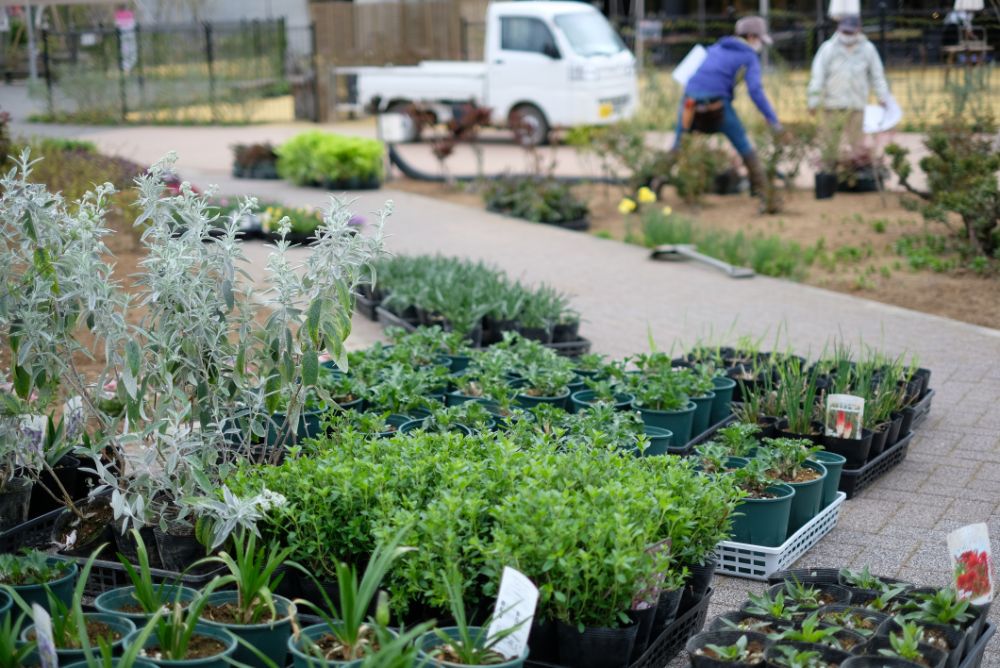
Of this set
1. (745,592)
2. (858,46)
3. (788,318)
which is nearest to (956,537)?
(745,592)

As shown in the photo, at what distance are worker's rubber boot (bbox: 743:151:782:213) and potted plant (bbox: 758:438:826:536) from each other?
7.94 meters

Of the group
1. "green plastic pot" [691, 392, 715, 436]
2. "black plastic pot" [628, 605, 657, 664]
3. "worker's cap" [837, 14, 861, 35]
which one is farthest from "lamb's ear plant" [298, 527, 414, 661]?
"worker's cap" [837, 14, 861, 35]

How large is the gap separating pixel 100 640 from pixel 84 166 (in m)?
8.70

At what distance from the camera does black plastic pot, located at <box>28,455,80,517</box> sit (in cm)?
459

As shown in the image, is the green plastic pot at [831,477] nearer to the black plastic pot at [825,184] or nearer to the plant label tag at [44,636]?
the plant label tag at [44,636]

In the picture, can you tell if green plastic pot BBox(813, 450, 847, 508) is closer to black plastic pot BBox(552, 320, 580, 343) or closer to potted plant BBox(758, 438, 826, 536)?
potted plant BBox(758, 438, 826, 536)

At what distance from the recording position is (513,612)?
3061 millimetres

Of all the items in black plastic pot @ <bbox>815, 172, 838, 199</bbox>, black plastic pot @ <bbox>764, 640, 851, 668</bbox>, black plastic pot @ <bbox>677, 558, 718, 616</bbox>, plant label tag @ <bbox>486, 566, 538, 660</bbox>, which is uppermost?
black plastic pot @ <bbox>815, 172, 838, 199</bbox>

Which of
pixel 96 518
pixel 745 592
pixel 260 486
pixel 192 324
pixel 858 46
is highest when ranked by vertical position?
pixel 858 46

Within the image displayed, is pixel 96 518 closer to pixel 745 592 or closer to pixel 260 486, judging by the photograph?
pixel 260 486

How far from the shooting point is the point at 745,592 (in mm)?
4262

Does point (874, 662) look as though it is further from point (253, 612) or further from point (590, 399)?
point (590, 399)

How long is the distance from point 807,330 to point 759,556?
12.8ft

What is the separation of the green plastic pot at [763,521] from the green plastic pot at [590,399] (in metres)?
1.13
